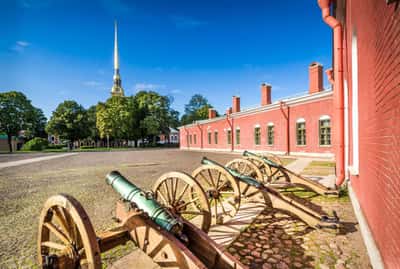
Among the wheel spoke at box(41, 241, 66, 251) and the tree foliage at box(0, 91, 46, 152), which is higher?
the tree foliage at box(0, 91, 46, 152)

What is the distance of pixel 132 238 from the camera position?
6.56ft

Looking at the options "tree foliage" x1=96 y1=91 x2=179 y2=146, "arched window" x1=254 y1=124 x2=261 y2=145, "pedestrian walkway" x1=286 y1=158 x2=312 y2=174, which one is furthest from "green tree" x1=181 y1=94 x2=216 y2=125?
"pedestrian walkway" x1=286 y1=158 x2=312 y2=174

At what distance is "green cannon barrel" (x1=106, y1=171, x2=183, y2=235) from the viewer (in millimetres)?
1982

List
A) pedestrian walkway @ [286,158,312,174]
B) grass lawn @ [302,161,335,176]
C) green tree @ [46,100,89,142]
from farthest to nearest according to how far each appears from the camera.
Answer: green tree @ [46,100,89,142]
pedestrian walkway @ [286,158,312,174]
grass lawn @ [302,161,335,176]

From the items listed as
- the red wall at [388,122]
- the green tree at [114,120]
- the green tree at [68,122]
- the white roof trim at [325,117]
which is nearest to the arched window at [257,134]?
the white roof trim at [325,117]

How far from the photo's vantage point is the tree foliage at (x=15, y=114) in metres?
37.7

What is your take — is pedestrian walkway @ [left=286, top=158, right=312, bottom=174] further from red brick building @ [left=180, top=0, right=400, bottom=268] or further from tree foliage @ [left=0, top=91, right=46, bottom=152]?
tree foliage @ [left=0, top=91, right=46, bottom=152]

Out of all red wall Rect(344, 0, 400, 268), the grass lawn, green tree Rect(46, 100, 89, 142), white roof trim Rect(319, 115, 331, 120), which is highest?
green tree Rect(46, 100, 89, 142)

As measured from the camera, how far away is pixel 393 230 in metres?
1.60

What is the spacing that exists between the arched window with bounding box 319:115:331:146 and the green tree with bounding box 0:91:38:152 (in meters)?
48.4

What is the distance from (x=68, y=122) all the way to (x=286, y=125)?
138ft

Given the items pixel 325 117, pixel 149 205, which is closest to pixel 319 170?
pixel 325 117

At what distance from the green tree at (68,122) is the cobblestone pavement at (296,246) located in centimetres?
4722

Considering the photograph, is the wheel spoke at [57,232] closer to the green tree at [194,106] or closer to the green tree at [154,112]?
the green tree at [154,112]
